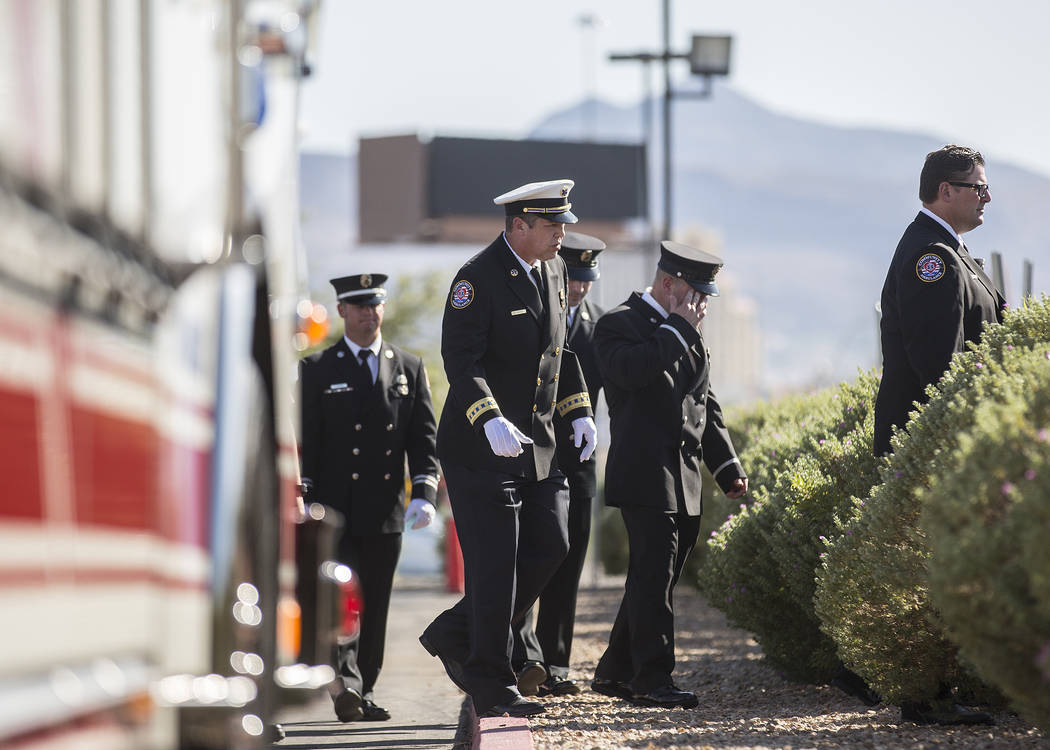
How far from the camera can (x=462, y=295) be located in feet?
20.4

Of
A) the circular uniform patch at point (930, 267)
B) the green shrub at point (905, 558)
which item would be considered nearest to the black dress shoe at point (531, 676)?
the green shrub at point (905, 558)

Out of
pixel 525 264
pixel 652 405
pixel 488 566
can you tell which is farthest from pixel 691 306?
pixel 488 566

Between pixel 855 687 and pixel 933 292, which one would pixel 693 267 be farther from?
pixel 855 687

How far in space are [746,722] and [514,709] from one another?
38.2 inches

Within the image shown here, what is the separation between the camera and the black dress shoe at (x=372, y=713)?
7.15 m

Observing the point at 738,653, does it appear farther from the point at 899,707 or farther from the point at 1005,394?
the point at 1005,394

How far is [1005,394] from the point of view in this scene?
4340mm

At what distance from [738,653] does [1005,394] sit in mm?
4912

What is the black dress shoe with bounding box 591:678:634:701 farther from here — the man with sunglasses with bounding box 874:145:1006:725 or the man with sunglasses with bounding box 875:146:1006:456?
the man with sunglasses with bounding box 875:146:1006:456

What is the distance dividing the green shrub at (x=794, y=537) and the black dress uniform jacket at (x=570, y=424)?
732mm

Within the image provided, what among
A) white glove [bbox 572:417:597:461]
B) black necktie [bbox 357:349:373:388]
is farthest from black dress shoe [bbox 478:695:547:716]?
black necktie [bbox 357:349:373:388]

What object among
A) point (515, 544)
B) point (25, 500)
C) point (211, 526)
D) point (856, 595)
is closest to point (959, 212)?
point (856, 595)

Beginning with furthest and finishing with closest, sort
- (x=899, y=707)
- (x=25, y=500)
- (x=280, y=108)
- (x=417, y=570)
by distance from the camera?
(x=417, y=570)
(x=899, y=707)
(x=280, y=108)
(x=25, y=500)

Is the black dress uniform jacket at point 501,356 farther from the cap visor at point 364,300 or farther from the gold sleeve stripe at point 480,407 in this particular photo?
the cap visor at point 364,300
